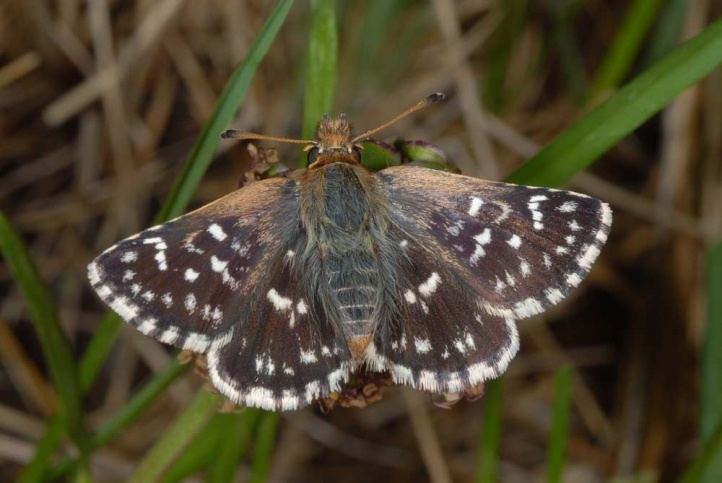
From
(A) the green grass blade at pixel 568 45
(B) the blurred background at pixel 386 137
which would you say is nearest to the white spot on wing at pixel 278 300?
(B) the blurred background at pixel 386 137

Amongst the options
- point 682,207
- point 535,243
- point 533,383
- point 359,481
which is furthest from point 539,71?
point 535,243

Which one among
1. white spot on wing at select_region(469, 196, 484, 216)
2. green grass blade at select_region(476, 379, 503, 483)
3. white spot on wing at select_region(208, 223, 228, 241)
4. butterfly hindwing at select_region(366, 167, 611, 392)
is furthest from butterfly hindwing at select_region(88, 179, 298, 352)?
green grass blade at select_region(476, 379, 503, 483)

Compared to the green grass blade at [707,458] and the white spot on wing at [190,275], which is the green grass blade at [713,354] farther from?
the white spot on wing at [190,275]

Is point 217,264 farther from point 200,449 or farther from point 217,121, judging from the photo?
point 200,449

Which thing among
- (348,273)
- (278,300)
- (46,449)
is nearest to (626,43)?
(348,273)

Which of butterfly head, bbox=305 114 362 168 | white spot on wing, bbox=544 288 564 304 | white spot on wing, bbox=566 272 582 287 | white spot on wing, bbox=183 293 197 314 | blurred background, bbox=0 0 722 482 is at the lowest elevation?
blurred background, bbox=0 0 722 482

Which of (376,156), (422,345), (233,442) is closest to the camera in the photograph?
(422,345)

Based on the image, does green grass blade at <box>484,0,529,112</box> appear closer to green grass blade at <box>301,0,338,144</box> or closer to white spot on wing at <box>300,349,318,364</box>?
green grass blade at <box>301,0,338,144</box>
